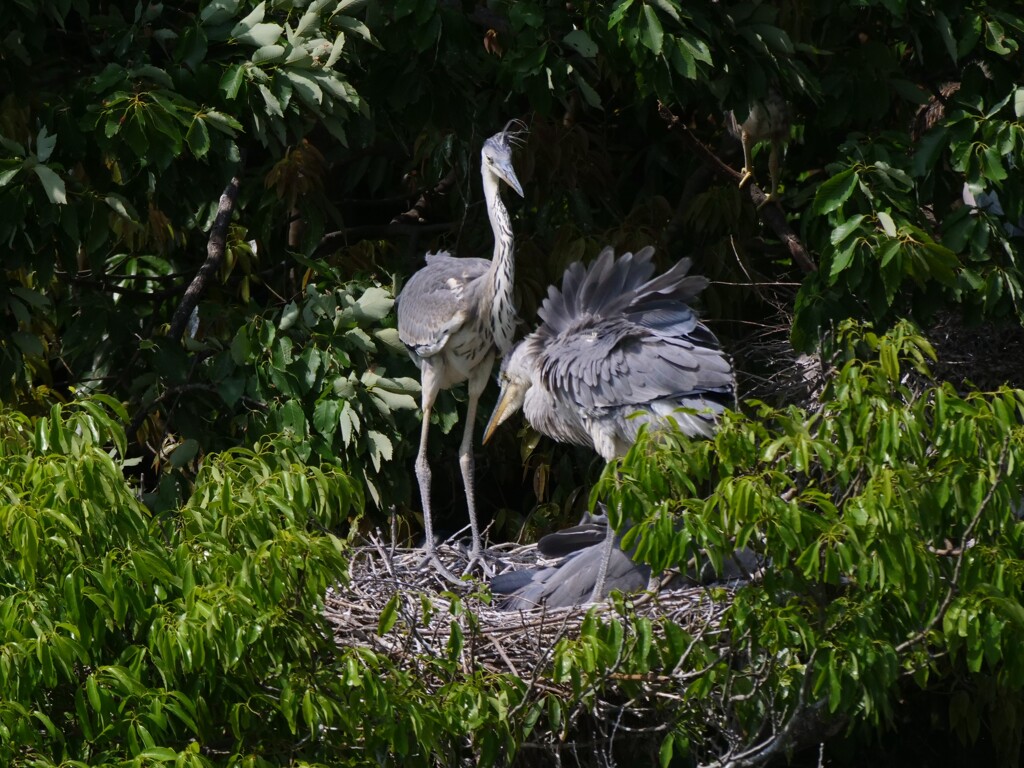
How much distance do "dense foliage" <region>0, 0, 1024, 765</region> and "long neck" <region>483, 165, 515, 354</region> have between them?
1.21ft

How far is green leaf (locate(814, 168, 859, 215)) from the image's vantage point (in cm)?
524

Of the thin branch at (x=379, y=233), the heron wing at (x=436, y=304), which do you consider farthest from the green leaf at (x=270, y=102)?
the thin branch at (x=379, y=233)

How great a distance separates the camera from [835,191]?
17.4 ft

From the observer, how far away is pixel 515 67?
5309mm

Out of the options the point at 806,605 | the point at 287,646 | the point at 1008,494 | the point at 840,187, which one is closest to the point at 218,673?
the point at 287,646

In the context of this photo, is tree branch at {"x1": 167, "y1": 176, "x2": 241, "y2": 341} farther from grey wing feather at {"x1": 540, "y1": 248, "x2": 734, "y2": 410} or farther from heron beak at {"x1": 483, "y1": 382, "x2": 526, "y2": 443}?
grey wing feather at {"x1": 540, "y1": 248, "x2": 734, "y2": 410}

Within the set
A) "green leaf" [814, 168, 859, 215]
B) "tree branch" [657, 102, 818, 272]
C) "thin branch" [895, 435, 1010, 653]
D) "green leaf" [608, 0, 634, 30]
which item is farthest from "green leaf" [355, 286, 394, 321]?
"thin branch" [895, 435, 1010, 653]

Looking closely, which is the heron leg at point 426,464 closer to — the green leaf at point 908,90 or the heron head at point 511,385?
the heron head at point 511,385

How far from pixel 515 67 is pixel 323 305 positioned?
3.62ft

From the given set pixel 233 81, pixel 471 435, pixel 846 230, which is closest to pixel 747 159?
pixel 846 230

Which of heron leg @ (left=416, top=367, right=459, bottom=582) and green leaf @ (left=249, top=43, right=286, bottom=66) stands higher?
green leaf @ (left=249, top=43, right=286, bottom=66)

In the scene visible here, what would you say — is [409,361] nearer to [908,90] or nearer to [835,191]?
[835,191]

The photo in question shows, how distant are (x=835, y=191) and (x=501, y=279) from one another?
1.25 meters

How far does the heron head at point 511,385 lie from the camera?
5.70 meters
